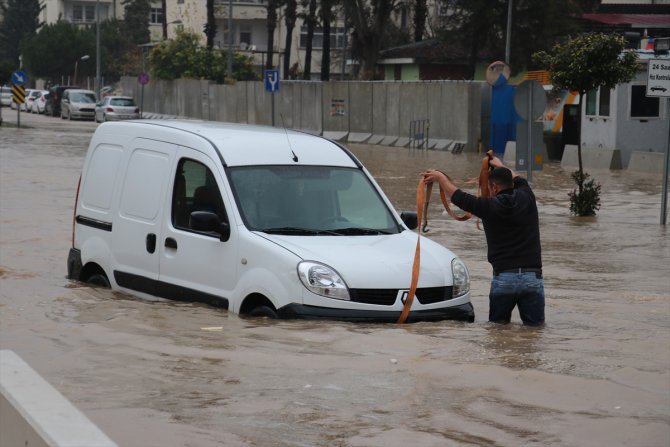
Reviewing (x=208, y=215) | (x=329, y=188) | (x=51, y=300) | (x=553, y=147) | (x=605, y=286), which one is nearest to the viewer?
(x=208, y=215)

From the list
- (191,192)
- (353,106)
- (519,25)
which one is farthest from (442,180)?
(519,25)

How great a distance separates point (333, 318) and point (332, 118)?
40.8 m

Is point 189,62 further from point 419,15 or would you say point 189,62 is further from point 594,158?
point 594,158

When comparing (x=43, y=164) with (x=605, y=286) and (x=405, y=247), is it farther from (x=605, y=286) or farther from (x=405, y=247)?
(x=405, y=247)

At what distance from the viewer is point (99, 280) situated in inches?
405

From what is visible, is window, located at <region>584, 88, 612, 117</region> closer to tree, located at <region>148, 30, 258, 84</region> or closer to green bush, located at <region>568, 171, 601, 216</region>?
green bush, located at <region>568, 171, 601, 216</region>

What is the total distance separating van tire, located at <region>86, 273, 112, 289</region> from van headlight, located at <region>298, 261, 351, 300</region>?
2.46 metres

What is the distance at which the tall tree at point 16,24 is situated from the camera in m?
113

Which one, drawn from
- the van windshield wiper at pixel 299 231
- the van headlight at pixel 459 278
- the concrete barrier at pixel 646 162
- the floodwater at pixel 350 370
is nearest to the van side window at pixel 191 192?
the van windshield wiper at pixel 299 231

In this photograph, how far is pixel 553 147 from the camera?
119 ft

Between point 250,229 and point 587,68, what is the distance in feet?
41.4

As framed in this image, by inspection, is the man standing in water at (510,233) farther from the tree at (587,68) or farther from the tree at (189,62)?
the tree at (189,62)

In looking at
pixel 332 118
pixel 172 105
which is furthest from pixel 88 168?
pixel 172 105

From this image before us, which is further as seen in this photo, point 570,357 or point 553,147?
point 553,147
